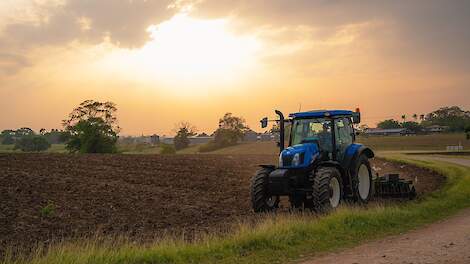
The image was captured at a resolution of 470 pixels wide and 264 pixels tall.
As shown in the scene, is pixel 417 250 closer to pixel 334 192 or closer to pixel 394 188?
pixel 334 192

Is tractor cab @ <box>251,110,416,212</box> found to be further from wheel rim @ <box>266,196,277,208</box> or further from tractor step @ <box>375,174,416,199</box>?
tractor step @ <box>375,174,416,199</box>

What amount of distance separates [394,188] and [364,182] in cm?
144

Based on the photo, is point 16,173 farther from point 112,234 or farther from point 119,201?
point 112,234

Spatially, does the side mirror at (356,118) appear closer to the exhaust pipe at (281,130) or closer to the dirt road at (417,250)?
the exhaust pipe at (281,130)

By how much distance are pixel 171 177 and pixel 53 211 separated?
981cm

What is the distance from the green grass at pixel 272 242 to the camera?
28.4 ft

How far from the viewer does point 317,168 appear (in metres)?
14.0

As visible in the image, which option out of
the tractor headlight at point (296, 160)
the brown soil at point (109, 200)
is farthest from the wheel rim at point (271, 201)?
the tractor headlight at point (296, 160)

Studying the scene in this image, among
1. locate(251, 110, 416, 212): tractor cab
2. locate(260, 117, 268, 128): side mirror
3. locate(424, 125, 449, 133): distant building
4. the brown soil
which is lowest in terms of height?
the brown soil

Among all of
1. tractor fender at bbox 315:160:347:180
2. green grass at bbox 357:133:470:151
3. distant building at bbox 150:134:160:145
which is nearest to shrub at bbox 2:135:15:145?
distant building at bbox 150:134:160:145

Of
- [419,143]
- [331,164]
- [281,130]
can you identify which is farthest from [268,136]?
[331,164]

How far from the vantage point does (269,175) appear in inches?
552

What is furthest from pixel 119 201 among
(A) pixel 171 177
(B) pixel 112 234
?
(A) pixel 171 177

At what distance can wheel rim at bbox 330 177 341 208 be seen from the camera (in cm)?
1410
